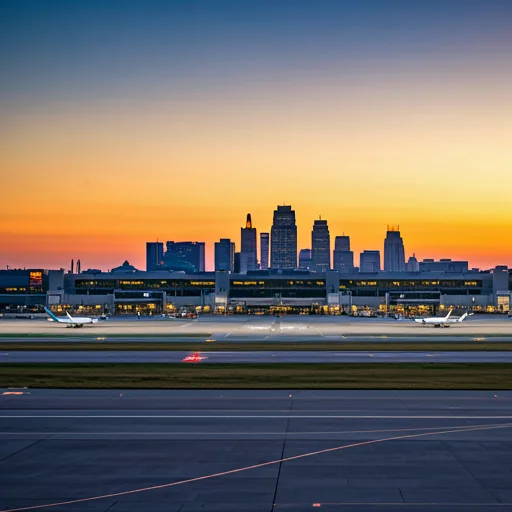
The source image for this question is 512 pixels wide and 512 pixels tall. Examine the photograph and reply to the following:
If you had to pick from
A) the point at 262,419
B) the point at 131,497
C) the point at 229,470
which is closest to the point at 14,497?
the point at 131,497

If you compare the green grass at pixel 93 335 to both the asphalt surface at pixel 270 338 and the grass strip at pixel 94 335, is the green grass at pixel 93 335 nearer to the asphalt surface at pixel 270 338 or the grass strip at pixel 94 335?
the grass strip at pixel 94 335

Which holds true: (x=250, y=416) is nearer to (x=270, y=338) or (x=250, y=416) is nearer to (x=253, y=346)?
(x=253, y=346)

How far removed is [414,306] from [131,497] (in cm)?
16893

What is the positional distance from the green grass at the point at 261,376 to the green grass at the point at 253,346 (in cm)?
1578

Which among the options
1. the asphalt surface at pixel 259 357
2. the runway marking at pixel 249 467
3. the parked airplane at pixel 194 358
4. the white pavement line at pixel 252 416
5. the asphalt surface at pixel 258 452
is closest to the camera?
the runway marking at pixel 249 467

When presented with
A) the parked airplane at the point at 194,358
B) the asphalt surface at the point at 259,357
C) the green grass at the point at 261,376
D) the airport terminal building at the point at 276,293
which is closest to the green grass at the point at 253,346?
the asphalt surface at the point at 259,357

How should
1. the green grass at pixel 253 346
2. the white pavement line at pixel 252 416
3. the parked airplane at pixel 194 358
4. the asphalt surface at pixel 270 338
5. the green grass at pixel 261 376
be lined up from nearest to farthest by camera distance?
the white pavement line at pixel 252 416 → the green grass at pixel 261 376 → the parked airplane at pixel 194 358 → the green grass at pixel 253 346 → the asphalt surface at pixel 270 338

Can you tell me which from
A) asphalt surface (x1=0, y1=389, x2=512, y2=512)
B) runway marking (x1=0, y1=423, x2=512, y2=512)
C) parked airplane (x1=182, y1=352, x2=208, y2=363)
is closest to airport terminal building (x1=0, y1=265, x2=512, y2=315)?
parked airplane (x1=182, y1=352, x2=208, y2=363)

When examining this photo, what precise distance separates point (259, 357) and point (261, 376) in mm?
14282

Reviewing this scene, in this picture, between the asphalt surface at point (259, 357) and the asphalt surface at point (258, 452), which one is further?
the asphalt surface at point (259, 357)

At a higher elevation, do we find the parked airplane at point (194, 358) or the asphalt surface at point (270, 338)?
the parked airplane at point (194, 358)

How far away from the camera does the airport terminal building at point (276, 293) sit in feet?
583

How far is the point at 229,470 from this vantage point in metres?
21.6

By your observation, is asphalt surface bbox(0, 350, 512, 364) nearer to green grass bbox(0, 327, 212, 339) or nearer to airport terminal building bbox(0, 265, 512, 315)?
green grass bbox(0, 327, 212, 339)
